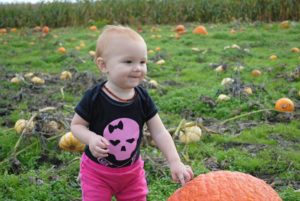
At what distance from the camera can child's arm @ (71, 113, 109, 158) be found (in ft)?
8.26

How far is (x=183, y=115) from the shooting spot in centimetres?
627

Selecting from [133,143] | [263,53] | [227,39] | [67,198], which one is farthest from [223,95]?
[227,39]

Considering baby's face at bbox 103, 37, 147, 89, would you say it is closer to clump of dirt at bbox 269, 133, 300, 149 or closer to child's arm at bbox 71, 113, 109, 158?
child's arm at bbox 71, 113, 109, 158

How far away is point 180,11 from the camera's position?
19.4 metres

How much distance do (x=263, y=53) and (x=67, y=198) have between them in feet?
26.8

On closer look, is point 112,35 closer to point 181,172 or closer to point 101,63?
point 101,63

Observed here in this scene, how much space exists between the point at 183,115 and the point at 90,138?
3725 millimetres

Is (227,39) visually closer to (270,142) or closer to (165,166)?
(270,142)

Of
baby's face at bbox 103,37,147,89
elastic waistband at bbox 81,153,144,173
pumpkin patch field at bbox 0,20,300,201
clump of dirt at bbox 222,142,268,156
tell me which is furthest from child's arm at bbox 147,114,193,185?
clump of dirt at bbox 222,142,268,156

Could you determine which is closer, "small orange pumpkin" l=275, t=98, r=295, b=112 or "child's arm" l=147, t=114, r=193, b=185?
"child's arm" l=147, t=114, r=193, b=185

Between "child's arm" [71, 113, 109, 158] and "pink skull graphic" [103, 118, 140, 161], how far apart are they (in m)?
0.14

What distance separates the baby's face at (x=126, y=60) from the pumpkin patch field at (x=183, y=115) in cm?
134

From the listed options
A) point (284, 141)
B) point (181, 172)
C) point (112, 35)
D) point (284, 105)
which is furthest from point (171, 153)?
point (284, 105)

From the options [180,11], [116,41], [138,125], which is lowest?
[180,11]
